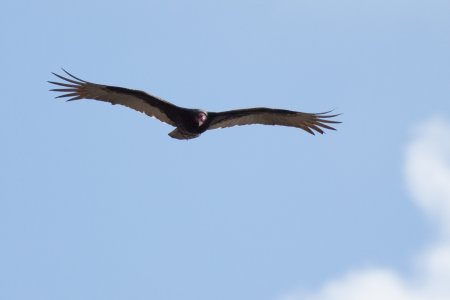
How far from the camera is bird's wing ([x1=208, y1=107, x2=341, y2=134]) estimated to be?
81.6 ft

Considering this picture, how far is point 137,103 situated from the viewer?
24625 millimetres

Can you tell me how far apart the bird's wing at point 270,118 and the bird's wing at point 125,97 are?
1.12 metres

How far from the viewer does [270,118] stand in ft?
83.8

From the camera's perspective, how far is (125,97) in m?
24.4

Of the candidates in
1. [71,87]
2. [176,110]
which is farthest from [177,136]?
[71,87]

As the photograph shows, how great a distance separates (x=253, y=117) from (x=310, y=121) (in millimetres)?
1530

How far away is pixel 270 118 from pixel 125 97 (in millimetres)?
3799

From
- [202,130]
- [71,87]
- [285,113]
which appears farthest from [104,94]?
[285,113]

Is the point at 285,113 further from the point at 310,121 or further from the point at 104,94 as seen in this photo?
the point at 104,94

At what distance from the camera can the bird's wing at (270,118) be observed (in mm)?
24859

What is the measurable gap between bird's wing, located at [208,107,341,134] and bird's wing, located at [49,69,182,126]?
112cm

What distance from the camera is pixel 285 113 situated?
83.8 feet

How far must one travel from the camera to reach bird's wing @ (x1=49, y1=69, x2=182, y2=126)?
24.1 m

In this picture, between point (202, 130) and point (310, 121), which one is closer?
point (202, 130)
